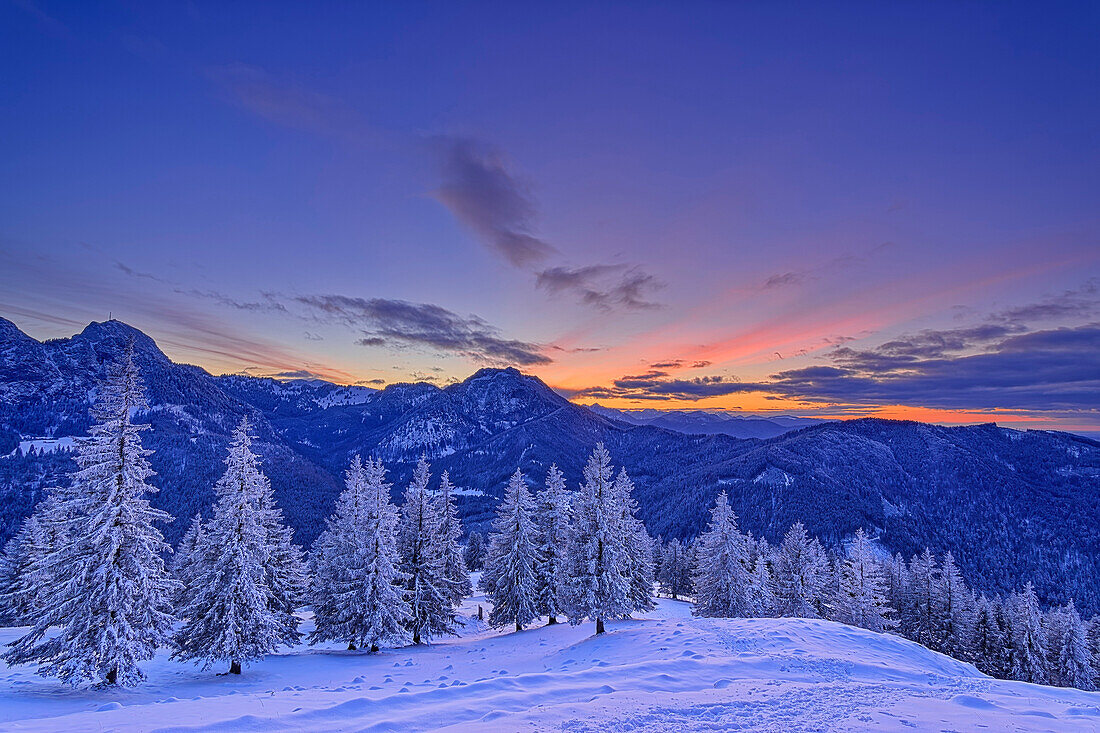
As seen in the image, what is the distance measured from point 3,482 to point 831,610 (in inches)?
11970

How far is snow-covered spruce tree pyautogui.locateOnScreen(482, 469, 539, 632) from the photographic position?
120 ft

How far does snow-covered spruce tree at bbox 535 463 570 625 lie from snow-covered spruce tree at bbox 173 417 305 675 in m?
18.8

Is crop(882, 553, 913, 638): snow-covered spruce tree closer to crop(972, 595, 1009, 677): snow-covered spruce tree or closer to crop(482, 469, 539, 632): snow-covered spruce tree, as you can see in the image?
crop(972, 595, 1009, 677): snow-covered spruce tree

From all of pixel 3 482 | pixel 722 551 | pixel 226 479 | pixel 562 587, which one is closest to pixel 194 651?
pixel 226 479

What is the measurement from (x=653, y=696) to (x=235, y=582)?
23.0 metres

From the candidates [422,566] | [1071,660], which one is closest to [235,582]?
[422,566]

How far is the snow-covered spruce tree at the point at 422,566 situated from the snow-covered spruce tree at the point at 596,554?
32.7 ft

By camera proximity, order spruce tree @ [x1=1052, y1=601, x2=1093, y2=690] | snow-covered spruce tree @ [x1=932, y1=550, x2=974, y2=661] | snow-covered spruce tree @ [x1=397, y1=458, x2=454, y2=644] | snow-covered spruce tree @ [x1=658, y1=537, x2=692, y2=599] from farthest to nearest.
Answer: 1. snow-covered spruce tree @ [x1=658, y1=537, x2=692, y2=599]
2. snow-covered spruce tree @ [x1=932, y1=550, x2=974, y2=661]
3. spruce tree @ [x1=1052, y1=601, x2=1093, y2=690]
4. snow-covered spruce tree @ [x1=397, y1=458, x2=454, y2=644]

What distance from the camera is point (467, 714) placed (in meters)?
9.95

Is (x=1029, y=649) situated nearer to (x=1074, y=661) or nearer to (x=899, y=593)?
(x=1074, y=661)

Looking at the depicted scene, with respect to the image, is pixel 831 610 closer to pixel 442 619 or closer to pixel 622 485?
pixel 622 485

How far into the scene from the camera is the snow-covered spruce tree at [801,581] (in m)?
47.4

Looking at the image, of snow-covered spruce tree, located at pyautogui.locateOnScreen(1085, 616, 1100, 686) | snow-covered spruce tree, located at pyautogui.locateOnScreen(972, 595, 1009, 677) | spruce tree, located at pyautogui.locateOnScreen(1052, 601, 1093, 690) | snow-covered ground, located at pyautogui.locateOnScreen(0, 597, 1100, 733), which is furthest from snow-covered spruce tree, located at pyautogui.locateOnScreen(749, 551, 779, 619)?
snow-covered spruce tree, located at pyautogui.locateOnScreen(1085, 616, 1100, 686)

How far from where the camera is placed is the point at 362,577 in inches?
1190
